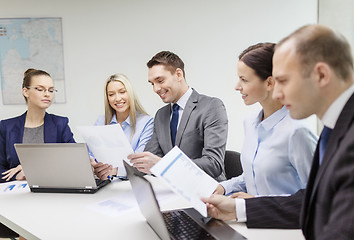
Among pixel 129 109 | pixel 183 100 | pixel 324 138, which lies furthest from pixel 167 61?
pixel 324 138

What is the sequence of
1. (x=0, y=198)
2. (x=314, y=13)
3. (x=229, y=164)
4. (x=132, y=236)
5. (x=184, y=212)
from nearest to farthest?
(x=132, y=236)
(x=184, y=212)
(x=0, y=198)
(x=229, y=164)
(x=314, y=13)

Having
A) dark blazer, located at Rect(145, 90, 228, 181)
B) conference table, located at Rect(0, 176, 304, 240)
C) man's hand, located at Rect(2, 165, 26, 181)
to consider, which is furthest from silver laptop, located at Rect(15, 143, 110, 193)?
dark blazer, located at Rect(145, 90, 228, 181)

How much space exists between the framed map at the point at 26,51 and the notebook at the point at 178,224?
2.44 m

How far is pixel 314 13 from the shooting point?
3100 mm

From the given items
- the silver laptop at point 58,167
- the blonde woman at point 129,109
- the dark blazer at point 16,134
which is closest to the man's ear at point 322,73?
the silver laptop at point 58,167

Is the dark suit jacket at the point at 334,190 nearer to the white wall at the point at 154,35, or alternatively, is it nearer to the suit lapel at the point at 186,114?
the suit lapel at the point at 186,114

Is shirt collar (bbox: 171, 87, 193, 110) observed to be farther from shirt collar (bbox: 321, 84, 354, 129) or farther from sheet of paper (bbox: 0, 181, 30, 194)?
shirt collar (bbox: 321, 84, 354, 129)

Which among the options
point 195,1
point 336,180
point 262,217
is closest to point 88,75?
point 195,1

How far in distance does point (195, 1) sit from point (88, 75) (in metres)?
1.35

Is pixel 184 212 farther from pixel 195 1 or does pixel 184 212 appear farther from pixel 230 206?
pixel 195 1

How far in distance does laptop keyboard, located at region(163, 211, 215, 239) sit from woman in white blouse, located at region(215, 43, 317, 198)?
27cm

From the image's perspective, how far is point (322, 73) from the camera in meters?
0.73

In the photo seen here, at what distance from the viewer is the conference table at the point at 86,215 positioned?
1080 millimetres

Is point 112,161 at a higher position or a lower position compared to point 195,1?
lower
